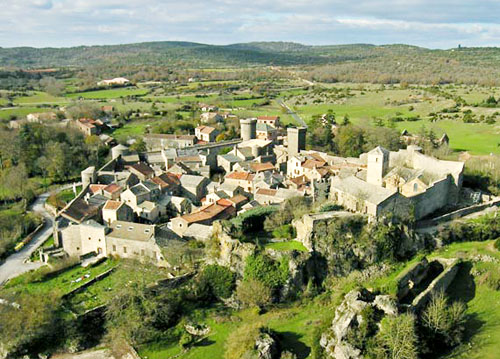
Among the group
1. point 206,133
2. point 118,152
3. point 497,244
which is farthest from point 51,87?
point 497,244

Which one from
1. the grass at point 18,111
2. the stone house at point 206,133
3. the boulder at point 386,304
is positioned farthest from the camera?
the grass at point 18,111

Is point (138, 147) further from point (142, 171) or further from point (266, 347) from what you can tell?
point (266, 347)

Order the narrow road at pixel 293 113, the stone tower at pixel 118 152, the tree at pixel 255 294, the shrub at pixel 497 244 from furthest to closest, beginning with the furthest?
the narrow road at pixel 293 113, the stone tower at pixel 118 152, the shrub at pixel 497 244, the tree at pixel 255 294

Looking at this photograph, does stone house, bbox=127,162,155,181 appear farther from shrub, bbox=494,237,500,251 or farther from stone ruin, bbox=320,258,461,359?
shrub, bbox=494,237,500,251

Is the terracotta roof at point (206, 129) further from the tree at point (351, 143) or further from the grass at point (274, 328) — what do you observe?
the grass at point (274, 328)

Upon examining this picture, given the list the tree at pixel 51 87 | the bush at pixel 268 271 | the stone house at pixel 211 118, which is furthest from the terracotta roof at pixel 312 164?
the tree at pixel 51 87

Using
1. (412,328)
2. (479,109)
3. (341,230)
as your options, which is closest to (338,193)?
(341,230)

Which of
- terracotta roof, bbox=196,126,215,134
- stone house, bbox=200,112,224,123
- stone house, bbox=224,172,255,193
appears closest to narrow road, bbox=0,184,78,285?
stone house, bbox=224,172,255,193
